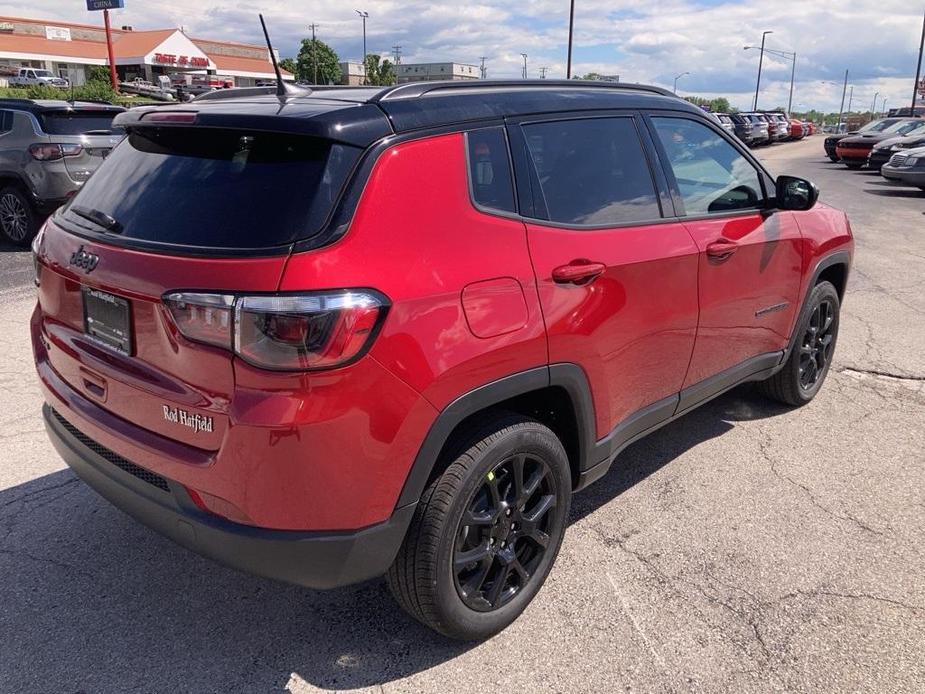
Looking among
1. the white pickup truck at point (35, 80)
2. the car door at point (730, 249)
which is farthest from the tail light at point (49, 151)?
the white pickup truck at point (35, 80)

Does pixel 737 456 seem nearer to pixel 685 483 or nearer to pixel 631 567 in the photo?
pixel 685 483

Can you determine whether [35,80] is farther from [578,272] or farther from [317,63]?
[578,272]

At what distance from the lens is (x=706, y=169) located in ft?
12.1

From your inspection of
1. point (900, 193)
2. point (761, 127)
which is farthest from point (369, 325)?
point (761, 127)

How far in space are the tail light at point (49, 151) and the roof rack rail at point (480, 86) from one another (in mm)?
7766

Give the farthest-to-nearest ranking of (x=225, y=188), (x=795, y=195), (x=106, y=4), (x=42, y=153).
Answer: (x=106, y=4) < (x=42, y=153) < (x=795, y=195) < (x=225, y=188)

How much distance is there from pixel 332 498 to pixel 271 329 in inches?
19.7

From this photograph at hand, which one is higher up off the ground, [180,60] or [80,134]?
[180,60]

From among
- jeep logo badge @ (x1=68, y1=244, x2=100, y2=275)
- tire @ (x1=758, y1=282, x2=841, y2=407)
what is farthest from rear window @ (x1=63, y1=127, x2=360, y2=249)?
tire @ (x1=758, y1=282, x2=841, y2=407)

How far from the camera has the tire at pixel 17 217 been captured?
912 cm

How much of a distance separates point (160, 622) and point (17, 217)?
814 centimetres

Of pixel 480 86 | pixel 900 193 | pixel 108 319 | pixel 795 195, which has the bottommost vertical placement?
pixel 900 193

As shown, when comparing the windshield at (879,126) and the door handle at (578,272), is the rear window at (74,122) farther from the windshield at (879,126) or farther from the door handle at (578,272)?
the windshield at (879,126)

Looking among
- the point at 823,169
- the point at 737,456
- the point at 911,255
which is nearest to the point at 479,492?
the point at 737,456
